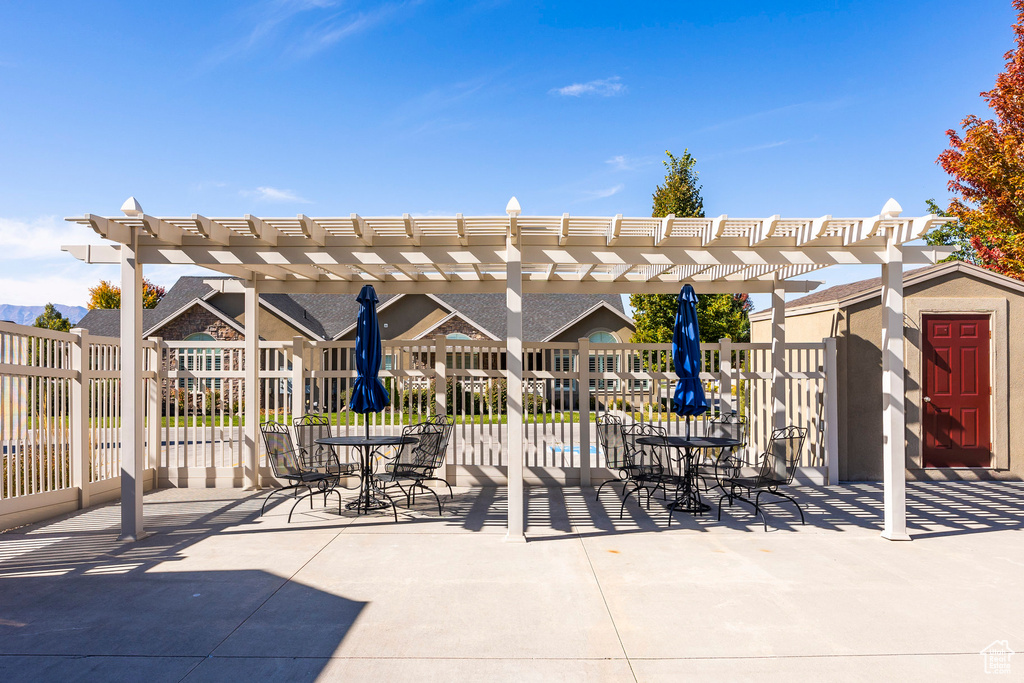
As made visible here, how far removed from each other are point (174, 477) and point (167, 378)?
147 cm

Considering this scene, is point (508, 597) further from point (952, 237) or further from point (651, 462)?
point (952, 237)

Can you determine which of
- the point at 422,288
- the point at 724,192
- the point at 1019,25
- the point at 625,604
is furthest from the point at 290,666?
the point at 724,192

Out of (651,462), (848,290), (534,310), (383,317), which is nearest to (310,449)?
(651,462)

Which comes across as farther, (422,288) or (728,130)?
(728,130)

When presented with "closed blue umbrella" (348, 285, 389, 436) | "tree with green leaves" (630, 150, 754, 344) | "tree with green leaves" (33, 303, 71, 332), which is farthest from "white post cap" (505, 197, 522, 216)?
"tree with green leaves" (33, 303, 71, 332)

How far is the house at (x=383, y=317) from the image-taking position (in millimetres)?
24281

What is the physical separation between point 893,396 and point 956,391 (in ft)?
13.1

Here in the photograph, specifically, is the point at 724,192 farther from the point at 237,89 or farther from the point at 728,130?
the point at 237,89

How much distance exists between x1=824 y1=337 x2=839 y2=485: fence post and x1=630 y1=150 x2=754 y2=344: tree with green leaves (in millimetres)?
10763

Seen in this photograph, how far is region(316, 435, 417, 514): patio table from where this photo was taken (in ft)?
23.9

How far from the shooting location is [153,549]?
235 inches

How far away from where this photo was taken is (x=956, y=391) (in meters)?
9.41

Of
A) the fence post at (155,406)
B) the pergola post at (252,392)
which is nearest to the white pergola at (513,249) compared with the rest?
the pergola post at (252,392)

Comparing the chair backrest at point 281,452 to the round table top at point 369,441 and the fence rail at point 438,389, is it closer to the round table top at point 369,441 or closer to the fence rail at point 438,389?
the round table top at point 369,441
